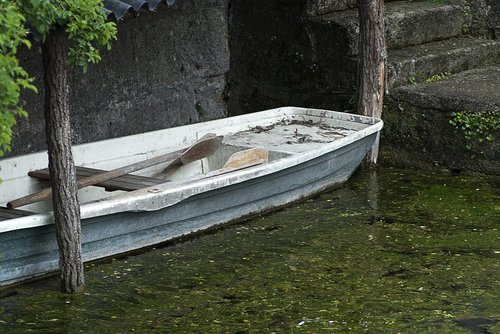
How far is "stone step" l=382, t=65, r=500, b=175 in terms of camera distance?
8414 mm

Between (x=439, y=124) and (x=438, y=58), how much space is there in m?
0.96

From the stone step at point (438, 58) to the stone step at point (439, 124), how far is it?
165 mm

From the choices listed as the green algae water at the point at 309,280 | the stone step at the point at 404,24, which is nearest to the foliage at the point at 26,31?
the green algae water at the point at 309,280

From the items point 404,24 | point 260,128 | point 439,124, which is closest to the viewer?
point 260,128

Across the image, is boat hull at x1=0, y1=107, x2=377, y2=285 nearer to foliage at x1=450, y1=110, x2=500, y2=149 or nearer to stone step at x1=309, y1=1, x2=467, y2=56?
foliage at x1=450, y1=110, x2=500, y2=149

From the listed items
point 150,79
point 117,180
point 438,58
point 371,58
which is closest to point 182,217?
point 117,180

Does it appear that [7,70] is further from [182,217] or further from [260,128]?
[260,128]

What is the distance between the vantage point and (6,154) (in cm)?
Result: 740

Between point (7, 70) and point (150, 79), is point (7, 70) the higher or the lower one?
the higher one

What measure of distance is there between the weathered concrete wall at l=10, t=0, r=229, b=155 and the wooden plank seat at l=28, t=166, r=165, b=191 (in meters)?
0.81

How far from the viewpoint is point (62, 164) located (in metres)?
5.80

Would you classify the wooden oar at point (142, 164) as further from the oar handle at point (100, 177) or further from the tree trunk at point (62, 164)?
the tree trunk at point (62, 164)

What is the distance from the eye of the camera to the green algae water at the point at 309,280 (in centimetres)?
558

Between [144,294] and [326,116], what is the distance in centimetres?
309
